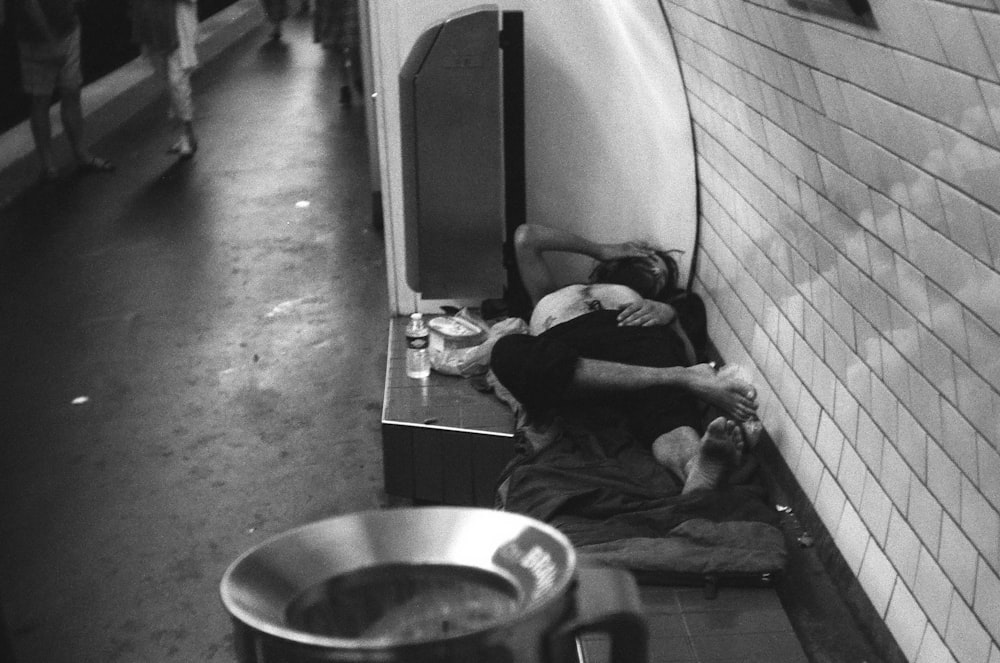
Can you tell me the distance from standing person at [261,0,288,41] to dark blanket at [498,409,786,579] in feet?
41.0

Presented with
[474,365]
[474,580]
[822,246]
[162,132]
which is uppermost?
[474,580]

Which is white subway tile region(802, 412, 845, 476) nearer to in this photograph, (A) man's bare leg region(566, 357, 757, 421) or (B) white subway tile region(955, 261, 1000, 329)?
(A) man's bare leg region(566, 357, 757, 421)

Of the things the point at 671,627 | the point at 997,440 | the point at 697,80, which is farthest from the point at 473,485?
the point at 997,440

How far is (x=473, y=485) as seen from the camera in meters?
3.66

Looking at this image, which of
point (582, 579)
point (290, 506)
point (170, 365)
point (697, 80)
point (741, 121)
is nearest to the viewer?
point (582, 579)

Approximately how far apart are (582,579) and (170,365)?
4.14 metres

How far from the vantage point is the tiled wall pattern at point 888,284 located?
195cm

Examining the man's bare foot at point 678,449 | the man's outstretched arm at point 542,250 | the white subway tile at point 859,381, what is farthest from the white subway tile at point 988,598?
the man's outstretched arm at point 542,250

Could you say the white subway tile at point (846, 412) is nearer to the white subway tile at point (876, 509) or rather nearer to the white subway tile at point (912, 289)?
the white subway tile at point (876, 509)

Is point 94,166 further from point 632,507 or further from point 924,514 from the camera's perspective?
point 924,514

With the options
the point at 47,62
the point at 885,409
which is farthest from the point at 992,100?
the point at 47,62

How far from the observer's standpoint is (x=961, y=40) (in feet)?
6.08

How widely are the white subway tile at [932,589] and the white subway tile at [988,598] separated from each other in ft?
0.41

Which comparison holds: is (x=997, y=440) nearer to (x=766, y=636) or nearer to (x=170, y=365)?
(x=766, y=636)
